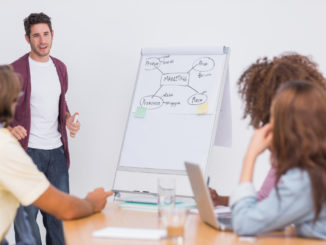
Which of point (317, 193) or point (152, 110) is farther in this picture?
point (152, 110)

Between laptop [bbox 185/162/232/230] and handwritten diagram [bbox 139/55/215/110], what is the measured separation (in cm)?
117

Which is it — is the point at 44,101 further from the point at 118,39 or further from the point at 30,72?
the point at 118,39

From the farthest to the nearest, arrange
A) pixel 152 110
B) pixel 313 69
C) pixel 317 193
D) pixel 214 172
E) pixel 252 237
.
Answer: pixel 214 172
pixel 152 110
pixel 313 69
pixel 252 237
pixel 317 193

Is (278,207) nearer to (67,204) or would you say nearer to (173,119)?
(67,204)

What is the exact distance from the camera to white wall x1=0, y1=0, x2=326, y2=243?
155 inches

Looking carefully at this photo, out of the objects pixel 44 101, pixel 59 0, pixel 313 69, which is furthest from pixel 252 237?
pixel 59 0

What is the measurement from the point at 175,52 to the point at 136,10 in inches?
36.9

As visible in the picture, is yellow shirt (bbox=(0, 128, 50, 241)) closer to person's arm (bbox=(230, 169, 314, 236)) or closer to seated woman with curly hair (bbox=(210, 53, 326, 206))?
person's arm (bbox=(230, 169, 314, 236))

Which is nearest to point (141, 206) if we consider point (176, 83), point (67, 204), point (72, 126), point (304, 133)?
point (67, 204)

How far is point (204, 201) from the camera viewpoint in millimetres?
1842

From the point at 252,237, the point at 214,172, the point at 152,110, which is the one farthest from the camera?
the point at 214,172

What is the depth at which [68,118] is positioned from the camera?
3639 mm

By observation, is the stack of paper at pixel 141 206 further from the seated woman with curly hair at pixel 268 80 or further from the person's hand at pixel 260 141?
the person's hand at pixel 260 141

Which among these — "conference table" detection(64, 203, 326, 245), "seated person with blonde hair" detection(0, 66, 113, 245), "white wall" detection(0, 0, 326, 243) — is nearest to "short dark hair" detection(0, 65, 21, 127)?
"seated person with blonde hair" detection(0, 66, 113, 245)
